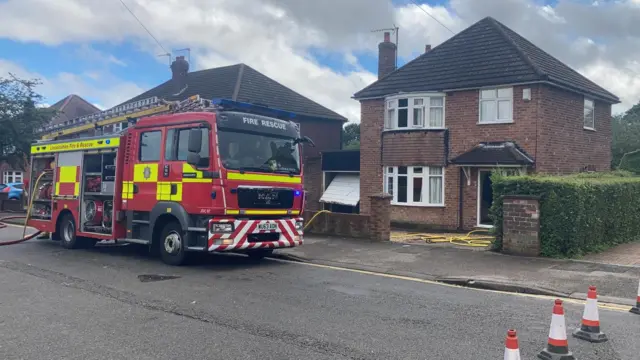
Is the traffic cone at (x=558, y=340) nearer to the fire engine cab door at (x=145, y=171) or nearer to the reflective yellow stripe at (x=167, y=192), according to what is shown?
the reflective yellow stripe at (x=167, y=192)

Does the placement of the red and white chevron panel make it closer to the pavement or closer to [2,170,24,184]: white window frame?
the pavement

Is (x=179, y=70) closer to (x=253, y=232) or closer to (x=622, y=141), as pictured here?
(x=253, y=232)

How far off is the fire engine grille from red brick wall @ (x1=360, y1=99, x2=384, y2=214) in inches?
399

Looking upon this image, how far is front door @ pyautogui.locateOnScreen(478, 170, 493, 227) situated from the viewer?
18.3m

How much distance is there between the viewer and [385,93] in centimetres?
2041

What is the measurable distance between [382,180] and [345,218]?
586 centimetres

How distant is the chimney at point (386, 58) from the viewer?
24.0 meters

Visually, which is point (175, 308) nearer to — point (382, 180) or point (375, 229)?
point (375, 229)

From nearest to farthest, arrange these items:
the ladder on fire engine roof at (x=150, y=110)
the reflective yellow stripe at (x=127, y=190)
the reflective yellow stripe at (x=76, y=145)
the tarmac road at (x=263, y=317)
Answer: the tarmac road at (x=263, y=317) < the ladder on fire engine roof at (x=150, y=110) < the reflective yellow stripe at (x=127, y=190) < the reflective yellow stripe at (x=76, y=145)

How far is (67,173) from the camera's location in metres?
13.0

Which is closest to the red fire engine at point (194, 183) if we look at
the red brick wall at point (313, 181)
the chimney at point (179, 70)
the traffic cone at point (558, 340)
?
the traffic cone at point (558, 340)

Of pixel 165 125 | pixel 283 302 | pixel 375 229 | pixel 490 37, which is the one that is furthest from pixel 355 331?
pixel 490 37

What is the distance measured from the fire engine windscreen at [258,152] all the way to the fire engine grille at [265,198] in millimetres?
382

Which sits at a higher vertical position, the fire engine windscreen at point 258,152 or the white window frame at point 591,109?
the white window frame at point 591,109
